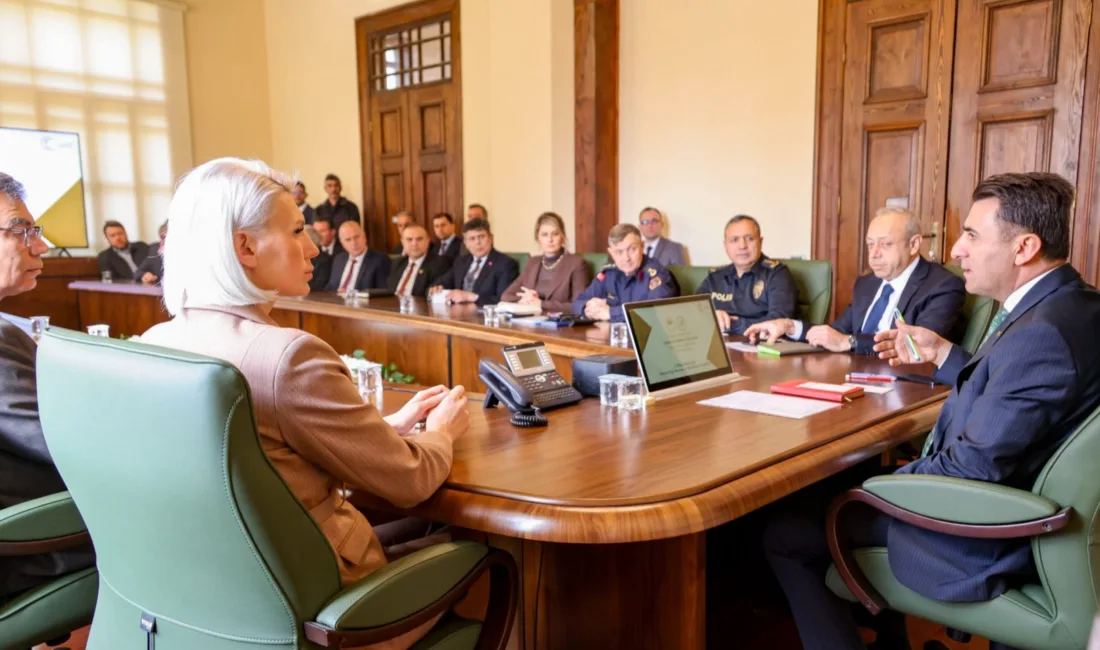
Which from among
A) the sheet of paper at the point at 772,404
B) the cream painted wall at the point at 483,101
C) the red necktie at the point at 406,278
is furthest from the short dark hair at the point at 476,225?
the sheet of paper at the point at 772,404

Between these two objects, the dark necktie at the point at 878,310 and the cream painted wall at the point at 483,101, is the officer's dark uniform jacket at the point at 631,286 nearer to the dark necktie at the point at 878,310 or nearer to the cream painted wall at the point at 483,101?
the dark necktie at the point at 878,310

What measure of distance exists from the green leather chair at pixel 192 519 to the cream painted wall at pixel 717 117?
480 cm

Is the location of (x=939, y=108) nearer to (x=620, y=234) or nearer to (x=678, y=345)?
(x=620, y=234)

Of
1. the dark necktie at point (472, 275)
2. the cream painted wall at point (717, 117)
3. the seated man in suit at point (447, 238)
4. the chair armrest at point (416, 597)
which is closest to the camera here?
the chair armrest at point (416, 597)

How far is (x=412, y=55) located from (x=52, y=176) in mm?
3555

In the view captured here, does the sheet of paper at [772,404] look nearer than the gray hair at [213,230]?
No

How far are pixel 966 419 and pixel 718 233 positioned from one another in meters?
4.37

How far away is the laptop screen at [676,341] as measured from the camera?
211 centimetres

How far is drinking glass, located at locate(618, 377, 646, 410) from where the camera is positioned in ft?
6.57

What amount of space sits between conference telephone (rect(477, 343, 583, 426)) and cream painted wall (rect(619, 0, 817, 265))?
379cm

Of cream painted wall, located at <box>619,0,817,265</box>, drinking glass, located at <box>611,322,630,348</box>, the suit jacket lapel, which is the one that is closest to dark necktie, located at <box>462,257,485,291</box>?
cream painted wall, located at <box>619,0,817,265</box>

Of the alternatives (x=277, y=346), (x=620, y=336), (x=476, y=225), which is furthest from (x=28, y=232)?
(x=476, y=225)

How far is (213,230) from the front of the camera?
47.3 inches

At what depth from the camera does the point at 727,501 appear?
1330mm
